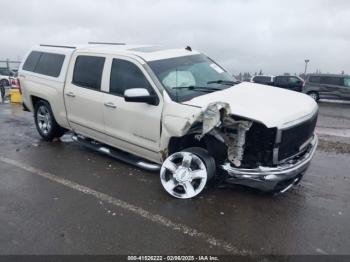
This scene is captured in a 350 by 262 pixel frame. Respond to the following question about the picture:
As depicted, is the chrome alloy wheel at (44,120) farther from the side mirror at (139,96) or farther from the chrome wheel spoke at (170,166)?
the chrome wheel spoke at (170,166)

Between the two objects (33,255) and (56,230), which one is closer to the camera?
(33,255)

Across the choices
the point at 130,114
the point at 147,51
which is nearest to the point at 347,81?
the point at 147,51

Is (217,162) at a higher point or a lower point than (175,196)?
higher

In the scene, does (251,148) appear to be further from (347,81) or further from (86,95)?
(347,81)

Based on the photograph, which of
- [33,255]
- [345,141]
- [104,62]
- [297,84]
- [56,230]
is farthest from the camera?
[297,84]

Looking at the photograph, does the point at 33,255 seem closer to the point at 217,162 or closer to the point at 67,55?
the point at 217,162

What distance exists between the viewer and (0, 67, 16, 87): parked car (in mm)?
26641

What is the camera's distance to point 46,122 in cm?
711

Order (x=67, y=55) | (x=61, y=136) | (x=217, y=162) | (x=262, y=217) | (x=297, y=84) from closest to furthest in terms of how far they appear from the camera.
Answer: (x=262, y=217), (x=217, y=162), (x=67, y=55), (x=61, y=136), (x=297, y=84)

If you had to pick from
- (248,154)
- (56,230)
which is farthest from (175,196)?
(56,230)

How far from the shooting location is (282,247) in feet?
11.4

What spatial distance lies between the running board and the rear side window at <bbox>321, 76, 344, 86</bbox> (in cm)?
1912

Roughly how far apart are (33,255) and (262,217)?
2.45 m

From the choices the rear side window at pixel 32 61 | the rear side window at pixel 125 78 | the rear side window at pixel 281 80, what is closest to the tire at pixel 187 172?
the rear side window at pixel 125 78
